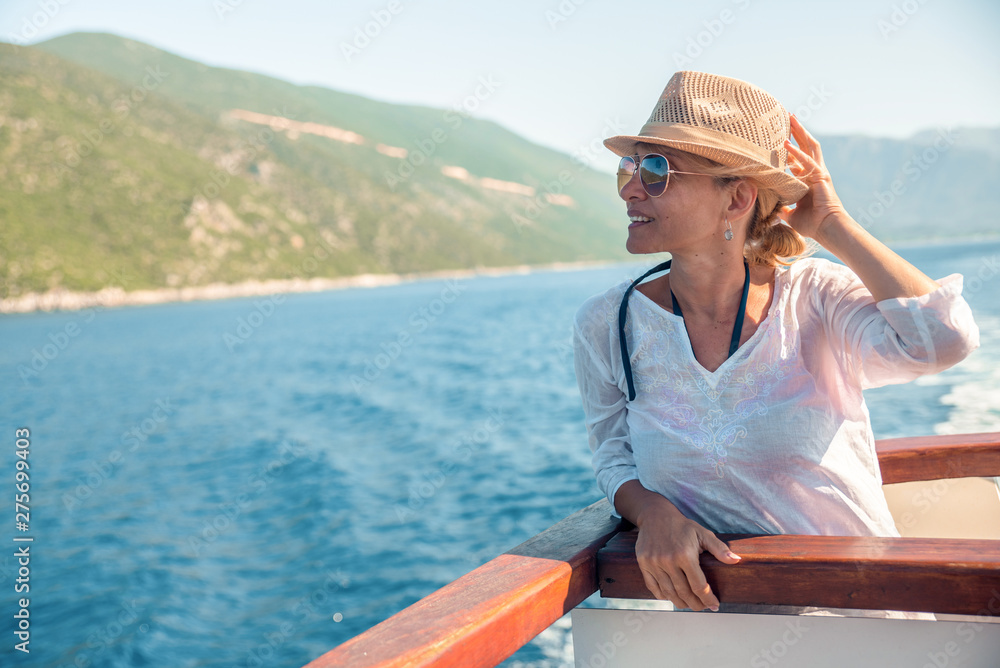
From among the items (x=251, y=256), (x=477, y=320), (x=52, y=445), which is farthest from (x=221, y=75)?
(x=52, y=445)

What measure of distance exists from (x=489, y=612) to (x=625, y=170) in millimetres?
1145

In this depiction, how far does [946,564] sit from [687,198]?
37.2 inches

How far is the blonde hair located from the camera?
176cm

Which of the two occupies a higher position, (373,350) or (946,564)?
(946,564)

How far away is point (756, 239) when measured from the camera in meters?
1.81

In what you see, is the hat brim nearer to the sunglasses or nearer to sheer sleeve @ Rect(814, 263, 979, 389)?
the sunglasses

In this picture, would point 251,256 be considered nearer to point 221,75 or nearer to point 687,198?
→ point 687,198

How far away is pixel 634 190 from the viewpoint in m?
1.76

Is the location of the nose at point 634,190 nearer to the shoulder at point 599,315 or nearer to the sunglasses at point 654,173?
the sunglasses at point 654,173

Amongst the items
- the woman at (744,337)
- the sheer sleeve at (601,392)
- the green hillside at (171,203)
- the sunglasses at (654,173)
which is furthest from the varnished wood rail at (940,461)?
the green hillside at (171,203)

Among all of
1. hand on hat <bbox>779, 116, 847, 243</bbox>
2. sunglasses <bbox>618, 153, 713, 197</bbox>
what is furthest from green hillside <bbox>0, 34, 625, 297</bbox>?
hand on hat <bbox>779, 116, 847, 243</bbox>

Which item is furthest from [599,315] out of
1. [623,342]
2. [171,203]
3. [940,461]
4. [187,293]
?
[171,203]

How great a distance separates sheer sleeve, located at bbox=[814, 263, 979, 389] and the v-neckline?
12 cm

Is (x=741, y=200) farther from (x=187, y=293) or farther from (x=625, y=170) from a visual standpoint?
(x=187, y=293)
